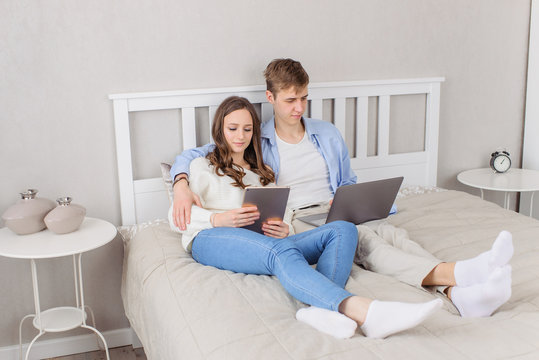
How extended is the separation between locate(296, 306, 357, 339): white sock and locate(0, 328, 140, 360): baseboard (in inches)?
44.0

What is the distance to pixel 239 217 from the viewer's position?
5.26 ft

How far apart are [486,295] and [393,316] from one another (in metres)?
0.27

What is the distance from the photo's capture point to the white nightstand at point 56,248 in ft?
5.36

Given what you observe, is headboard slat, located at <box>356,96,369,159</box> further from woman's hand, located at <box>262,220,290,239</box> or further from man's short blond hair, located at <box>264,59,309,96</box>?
woman's hand, located at <box>262,220,290,239</box>

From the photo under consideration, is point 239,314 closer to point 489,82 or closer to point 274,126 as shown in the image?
point 274,126

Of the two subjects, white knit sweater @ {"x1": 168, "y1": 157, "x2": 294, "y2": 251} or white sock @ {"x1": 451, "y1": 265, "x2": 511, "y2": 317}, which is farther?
white knit sweater @ {"x1": 168, "y1": 157, "x2": 294, "y2": 251}

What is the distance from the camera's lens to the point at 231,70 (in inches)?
84.7

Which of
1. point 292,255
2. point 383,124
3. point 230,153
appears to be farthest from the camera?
point 383,124

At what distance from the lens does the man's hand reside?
1.70m

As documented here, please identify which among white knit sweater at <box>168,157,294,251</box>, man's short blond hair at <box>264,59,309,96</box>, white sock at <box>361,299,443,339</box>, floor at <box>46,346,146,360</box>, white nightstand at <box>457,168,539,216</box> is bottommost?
floor at <box>46,346,146,360</box>

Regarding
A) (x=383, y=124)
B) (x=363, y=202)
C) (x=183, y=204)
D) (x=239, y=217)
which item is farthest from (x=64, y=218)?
(x=383, y=124)

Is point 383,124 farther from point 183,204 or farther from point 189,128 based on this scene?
point 183,204

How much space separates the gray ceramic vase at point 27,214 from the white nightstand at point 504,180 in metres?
1.75

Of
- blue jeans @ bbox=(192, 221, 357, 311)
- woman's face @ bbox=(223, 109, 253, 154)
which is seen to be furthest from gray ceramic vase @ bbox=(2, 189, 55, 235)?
woman's face @ bbox=(223, 109, 253, 154)
